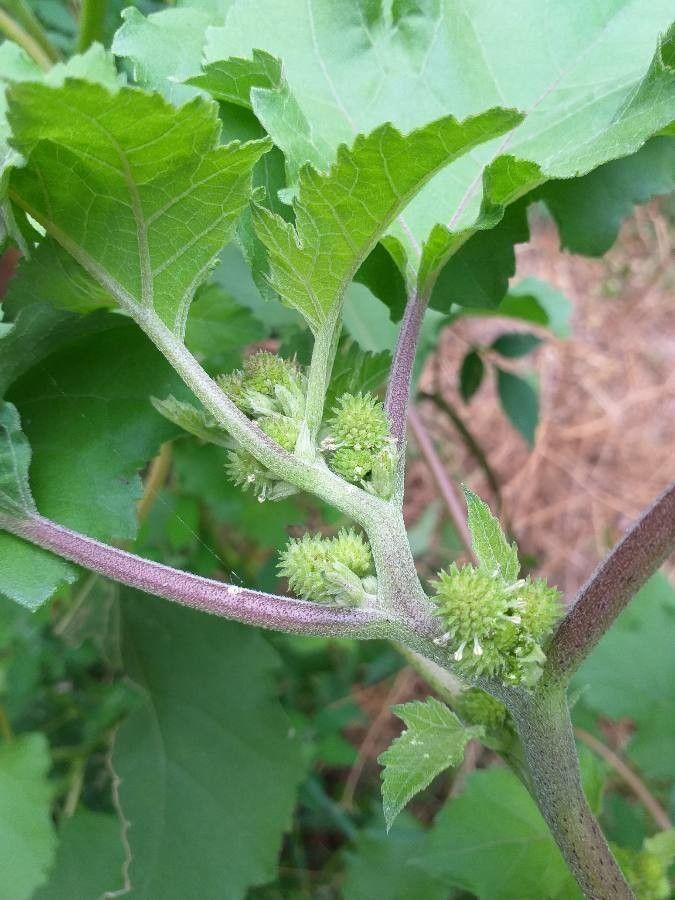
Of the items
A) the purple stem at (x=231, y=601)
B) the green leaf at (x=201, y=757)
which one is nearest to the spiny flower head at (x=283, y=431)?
the purple stem at (x=231, y=601)

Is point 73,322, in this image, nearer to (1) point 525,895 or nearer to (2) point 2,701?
(1) point 525,895

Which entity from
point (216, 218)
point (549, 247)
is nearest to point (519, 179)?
point (216, 218)

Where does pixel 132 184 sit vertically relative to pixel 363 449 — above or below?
above

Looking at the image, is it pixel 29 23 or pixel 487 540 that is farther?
pixel 29 23

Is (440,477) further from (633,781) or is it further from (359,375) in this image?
(359,375)

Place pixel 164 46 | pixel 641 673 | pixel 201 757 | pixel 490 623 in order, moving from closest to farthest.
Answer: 1. pixel 490 623
2. pixel 164 46
3. pixel 201 757
4. pixel 641 673

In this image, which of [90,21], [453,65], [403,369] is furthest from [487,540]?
[90,21]

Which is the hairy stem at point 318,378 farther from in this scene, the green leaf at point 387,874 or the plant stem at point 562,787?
the green leaf at point 387,874
